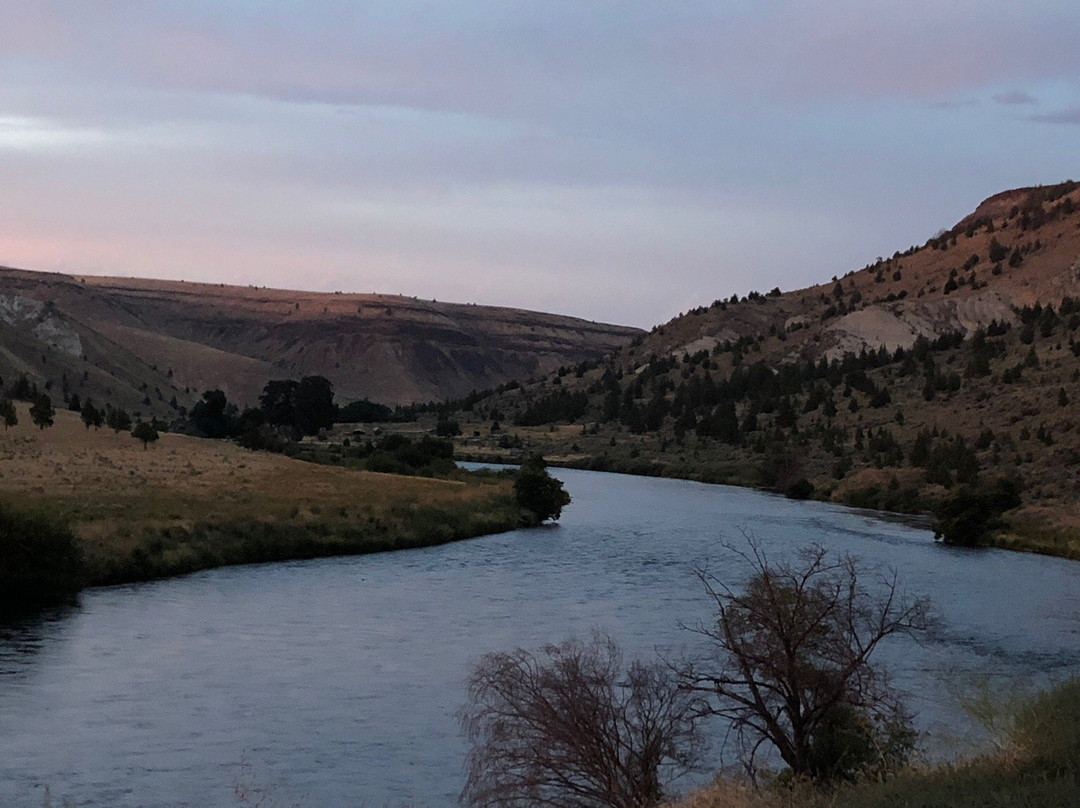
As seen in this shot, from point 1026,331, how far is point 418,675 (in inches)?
3038

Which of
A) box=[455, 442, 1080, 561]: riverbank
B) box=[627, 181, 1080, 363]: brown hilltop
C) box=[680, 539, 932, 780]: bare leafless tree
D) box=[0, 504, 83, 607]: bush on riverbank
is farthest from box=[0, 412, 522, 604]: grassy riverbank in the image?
box=[627, 181, 1080, 363]: brown hilltop

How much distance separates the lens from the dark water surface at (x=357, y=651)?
881 inches

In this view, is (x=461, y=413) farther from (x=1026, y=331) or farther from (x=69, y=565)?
(x=69, y=565)

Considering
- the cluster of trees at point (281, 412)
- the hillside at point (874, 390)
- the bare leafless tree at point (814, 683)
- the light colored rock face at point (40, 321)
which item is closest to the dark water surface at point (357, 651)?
the bare leafless tree at point (814, 683)

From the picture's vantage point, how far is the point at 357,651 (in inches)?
1275

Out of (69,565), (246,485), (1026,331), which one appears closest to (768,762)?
(69,565)

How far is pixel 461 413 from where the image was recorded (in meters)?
152

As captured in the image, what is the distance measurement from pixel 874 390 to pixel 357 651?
73926 millimetres

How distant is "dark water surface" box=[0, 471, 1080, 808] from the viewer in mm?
A: 22375

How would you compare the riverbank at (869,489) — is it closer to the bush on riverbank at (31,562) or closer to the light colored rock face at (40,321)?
the bush on riverbank at (31,562)

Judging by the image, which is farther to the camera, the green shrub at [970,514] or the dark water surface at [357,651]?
the green shrub at [970,514]

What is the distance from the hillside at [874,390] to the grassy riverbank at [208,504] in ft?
78.7

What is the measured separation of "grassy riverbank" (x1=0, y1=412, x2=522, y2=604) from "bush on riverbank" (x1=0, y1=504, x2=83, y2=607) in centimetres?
116

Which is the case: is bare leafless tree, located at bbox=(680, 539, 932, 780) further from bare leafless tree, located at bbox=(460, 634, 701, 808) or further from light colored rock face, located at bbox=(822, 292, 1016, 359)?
light colored rock face, located at bbox=(822, 292, 1016, 359)
